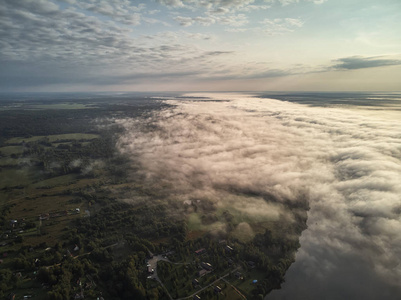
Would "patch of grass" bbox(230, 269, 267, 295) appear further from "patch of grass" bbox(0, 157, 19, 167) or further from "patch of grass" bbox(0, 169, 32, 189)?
"patch of grass" bbox(0, 157, 19, 167)

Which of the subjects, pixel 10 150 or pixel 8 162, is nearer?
pixel 8 162

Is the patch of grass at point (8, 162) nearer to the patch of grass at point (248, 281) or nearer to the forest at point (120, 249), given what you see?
the forest at point (120, 249)

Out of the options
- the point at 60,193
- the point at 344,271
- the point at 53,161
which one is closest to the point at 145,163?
the point at 60,193

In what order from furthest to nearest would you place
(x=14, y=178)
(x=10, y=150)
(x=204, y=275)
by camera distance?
(x=10, y=150) → (x=14, y=178) → (x=204, y=275)

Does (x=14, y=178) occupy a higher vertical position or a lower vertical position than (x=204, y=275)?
lower

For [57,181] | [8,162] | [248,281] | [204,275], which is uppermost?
[8,162]

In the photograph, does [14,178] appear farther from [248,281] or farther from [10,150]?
[248,281]

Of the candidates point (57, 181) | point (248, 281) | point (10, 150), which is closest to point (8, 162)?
point (10, 150)

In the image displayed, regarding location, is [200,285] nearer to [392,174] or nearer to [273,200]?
[273,200]

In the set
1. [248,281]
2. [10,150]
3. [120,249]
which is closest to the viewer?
[248,281]

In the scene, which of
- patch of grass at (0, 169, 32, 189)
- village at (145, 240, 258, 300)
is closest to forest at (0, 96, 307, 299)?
village at (145, 240, 258, 300)

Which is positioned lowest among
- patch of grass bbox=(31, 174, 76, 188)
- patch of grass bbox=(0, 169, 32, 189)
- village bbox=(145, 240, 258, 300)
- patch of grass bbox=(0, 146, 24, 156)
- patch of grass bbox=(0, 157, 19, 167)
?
patch of grass bbox=(31, 174, 76, 188)
